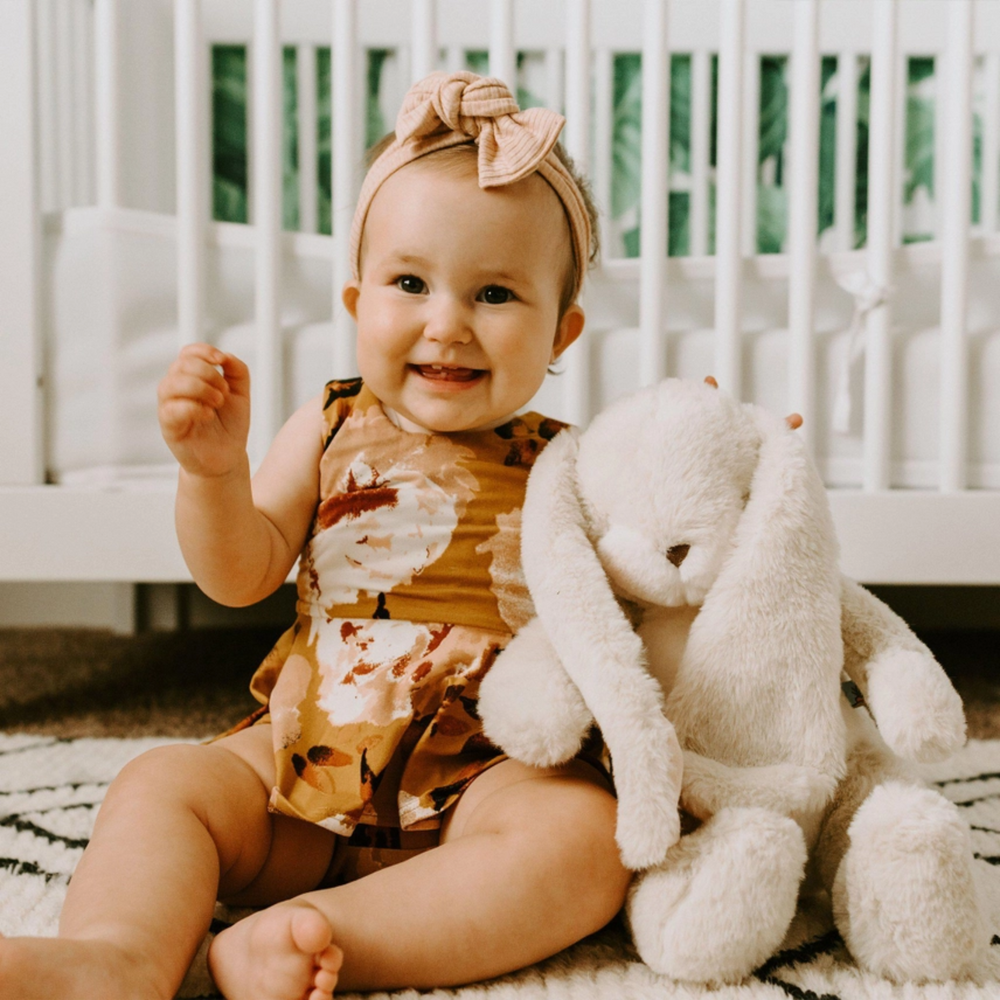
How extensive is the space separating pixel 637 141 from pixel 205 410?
144cm

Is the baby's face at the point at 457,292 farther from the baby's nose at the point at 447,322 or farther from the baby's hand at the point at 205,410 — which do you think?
the baby's hand at the point at 205,410

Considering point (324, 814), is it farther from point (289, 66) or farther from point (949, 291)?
point (289, 66)

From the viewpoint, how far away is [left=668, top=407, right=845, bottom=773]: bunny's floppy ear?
585 millimetres

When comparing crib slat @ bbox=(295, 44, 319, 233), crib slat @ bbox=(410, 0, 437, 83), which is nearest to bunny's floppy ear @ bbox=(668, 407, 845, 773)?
crib slat @ bbox=(410, 0, 437, 83)

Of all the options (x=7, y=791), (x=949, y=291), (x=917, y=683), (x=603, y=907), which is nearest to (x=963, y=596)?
(x=949, y=291)

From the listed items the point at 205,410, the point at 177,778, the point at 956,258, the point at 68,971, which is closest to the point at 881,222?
the point at 956,258

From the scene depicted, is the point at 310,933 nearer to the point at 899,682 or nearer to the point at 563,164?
the point at 899,682

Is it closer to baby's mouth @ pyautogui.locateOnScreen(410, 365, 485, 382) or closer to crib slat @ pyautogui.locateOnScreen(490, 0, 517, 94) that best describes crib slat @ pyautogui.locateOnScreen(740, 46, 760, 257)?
crib slat @ pyautogui.locateOnScreen(490, 0, 517, 94)

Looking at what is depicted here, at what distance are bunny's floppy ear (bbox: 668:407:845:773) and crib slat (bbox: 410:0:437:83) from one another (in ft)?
2.19

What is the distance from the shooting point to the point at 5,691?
50.7 inches

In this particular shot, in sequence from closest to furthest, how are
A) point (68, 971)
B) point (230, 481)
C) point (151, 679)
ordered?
point (68, 971) → point (230, 481) → point (151, 679)

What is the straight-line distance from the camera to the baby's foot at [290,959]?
45 centimetres

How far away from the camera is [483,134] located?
0.68 metres

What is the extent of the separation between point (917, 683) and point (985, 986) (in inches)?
6.4
